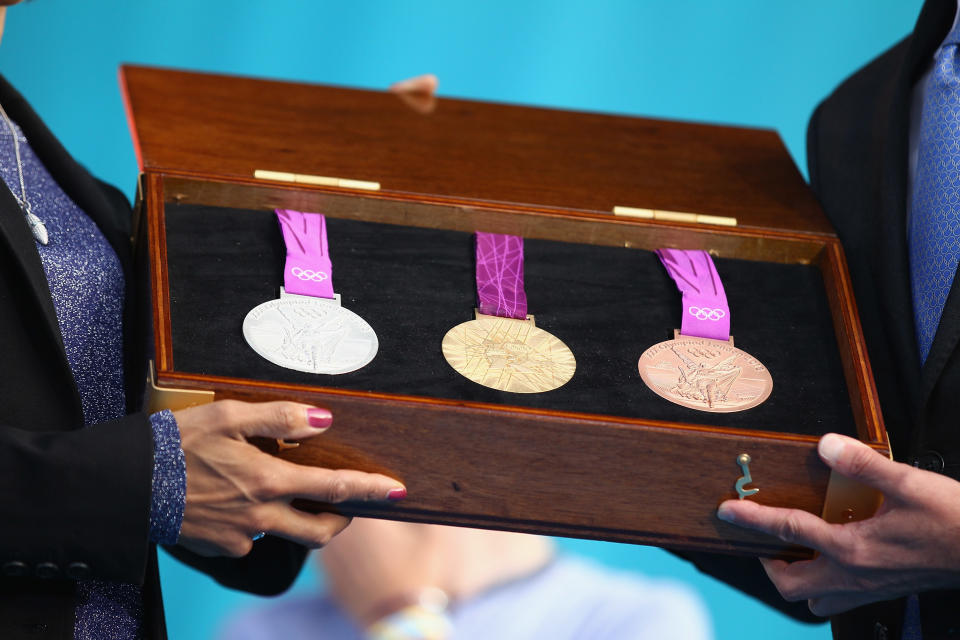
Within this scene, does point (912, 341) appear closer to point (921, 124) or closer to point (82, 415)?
point (921, 124)

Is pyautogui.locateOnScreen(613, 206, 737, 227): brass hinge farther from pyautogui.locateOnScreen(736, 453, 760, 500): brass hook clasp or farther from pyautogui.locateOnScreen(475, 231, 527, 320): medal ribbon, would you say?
pyautogui.locateOnScreen(736, 453, 760, 500): brass hook clasp

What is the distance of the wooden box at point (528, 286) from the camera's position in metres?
0.86

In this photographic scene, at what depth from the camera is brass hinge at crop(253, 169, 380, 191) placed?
1064mm

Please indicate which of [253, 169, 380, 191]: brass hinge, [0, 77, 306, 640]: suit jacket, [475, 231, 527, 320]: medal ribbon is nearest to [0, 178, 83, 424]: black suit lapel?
[0, 77, 306, 640]: suit jacket

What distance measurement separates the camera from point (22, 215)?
899 millimetres

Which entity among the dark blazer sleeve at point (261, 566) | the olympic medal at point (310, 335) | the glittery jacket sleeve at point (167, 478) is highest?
the olympic medal at point (310, 335)

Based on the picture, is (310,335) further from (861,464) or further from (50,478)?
(861,464)

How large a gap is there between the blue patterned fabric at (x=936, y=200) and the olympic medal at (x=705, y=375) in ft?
0.47

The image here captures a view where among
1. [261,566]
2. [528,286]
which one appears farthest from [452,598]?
[528,286]

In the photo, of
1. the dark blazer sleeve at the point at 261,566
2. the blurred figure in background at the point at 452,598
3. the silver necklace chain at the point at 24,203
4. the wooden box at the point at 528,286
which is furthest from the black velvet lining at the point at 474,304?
the blurred figure in background at the point at 452,598

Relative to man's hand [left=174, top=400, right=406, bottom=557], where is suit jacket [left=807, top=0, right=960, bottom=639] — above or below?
above

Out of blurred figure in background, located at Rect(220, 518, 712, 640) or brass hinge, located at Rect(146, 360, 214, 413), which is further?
blurred figure in background, located at Rect(220, 518, 712, 640)

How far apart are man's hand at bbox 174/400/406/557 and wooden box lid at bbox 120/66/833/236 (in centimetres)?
31

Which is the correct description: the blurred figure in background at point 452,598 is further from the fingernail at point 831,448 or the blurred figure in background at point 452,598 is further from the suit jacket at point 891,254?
the fingernail at point 831,448
